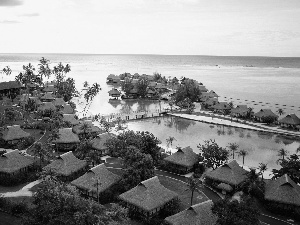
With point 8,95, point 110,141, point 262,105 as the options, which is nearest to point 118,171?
point 110,141

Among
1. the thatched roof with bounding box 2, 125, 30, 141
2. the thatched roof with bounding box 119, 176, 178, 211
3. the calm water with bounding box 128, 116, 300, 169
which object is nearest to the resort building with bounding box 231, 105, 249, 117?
the calm water with bounding box 128, 116, 300, 169

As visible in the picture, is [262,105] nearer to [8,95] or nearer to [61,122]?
[61,122]

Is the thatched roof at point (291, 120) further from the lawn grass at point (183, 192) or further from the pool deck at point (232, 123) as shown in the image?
the lawn grass at point (183, 192)

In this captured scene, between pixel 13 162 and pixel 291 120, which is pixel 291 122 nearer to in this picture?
pixel 291 120

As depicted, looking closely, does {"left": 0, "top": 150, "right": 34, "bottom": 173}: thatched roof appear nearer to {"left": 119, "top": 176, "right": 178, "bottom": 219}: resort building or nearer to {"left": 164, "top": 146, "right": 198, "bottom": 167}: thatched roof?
{"left": 119, "top": 176, "right": 178, "bottom": 219}: resort building

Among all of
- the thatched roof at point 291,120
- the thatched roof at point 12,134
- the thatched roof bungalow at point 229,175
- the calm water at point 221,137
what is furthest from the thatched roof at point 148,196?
the thatched roof at point 291,120

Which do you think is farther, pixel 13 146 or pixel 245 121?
pixel 245 121
